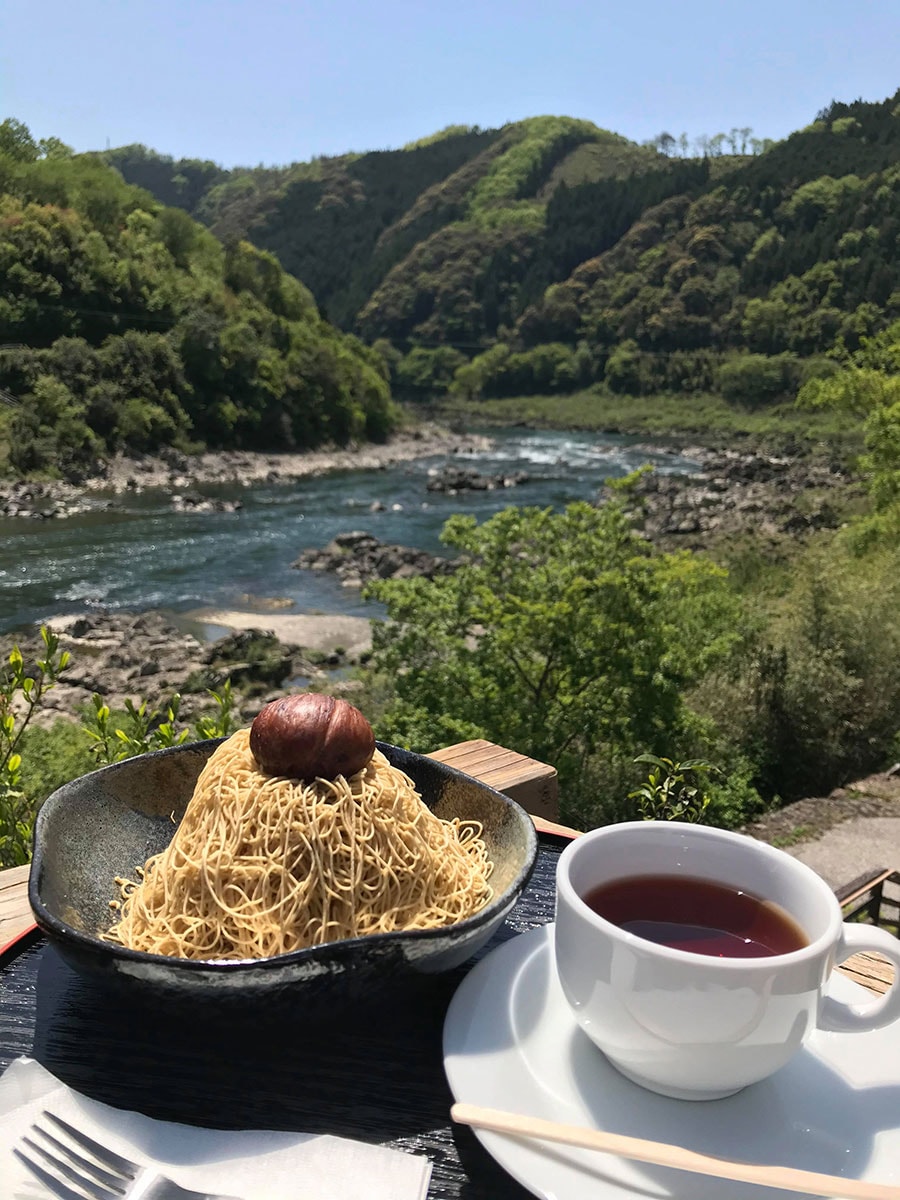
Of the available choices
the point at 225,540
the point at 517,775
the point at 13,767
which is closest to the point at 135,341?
the point at 225,540

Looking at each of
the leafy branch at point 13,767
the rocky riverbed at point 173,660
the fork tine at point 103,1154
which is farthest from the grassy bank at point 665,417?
the fork tine at point 103,1154

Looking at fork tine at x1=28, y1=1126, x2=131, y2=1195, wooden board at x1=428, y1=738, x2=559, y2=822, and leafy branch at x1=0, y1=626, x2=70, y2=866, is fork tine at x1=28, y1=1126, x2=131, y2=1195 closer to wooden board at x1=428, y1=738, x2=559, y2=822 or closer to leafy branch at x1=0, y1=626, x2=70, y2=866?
wooden board at x1=428, y1=738, x2=559, y2=822

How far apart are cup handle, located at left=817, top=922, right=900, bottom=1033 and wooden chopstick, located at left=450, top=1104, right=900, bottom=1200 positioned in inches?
6.5

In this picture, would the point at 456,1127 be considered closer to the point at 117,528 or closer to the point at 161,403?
the point at 117,528

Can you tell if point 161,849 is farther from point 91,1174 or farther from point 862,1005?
point 862,1005

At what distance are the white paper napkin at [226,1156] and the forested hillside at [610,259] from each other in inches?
2118

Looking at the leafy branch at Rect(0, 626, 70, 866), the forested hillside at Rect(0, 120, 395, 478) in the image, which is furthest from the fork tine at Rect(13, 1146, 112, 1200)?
the forested hillside at Rect(0, 120, 395, 478)

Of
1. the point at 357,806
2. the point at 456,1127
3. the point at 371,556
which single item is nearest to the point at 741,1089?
the point at 456,1127

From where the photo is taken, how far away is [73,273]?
38.7m

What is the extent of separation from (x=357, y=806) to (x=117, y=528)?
21901 mm

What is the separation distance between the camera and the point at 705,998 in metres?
0.84

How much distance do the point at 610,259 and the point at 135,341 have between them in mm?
70408

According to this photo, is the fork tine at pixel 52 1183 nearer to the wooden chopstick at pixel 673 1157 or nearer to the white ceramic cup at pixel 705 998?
the wooden chopstick at pixel 673 1157

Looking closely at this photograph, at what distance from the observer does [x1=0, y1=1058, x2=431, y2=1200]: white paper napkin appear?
0.80 m
